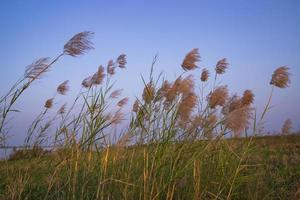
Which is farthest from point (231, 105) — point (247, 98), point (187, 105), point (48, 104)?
point (48, 104)

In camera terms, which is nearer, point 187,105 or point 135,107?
point 187,105

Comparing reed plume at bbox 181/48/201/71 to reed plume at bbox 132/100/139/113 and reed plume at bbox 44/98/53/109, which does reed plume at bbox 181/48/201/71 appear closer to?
reed plume at bbox 132/100/139/113

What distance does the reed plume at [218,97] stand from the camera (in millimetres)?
4051

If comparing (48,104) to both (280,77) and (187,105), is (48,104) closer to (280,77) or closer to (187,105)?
(187,105)

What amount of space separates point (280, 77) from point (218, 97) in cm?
63

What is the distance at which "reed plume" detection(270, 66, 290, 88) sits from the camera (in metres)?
3.99

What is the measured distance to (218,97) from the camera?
13.4 feet

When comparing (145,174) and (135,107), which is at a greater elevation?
(135,107)

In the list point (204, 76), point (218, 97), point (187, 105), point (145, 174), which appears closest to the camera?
point (145, 174)

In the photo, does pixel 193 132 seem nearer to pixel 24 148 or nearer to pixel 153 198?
pixel 153 198

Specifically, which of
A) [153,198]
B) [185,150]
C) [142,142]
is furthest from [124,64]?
[153,198]

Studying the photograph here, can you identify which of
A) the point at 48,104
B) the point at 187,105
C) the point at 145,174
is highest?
the point at 48,104

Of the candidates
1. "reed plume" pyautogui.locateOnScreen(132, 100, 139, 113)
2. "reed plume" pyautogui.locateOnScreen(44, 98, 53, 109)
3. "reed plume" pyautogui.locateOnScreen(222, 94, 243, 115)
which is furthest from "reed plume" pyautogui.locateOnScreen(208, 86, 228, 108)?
"reed plume" pyautogui.locateOnScreen(44, 98, 53, 109)

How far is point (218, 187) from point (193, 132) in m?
0.63
